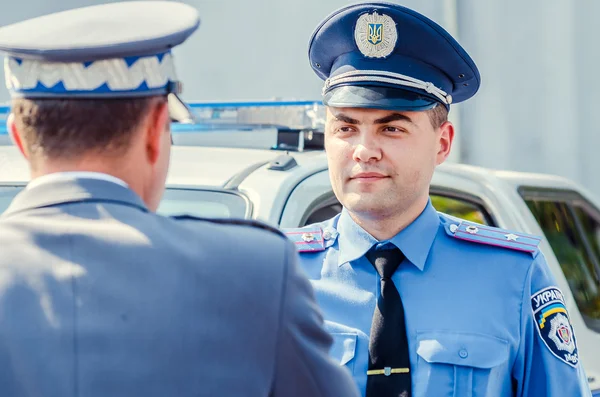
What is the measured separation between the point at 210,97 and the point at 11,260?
3.82 metres

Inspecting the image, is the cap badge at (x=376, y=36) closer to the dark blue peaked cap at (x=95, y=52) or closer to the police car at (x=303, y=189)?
the police car at (x=303, y=189)

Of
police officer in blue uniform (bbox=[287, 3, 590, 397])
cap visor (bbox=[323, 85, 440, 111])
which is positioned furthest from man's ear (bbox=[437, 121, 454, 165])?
cap visor (bbox=[323, 85, 440, 111])

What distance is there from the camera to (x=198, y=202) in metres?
2.57

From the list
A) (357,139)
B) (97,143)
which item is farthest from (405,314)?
(97,143)

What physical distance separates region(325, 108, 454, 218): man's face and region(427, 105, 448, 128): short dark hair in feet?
0.05

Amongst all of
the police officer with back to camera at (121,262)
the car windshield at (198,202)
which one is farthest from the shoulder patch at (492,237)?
the police officer with back to camera at (121,262)

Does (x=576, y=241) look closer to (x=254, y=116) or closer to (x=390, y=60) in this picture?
(x=254, y=116)

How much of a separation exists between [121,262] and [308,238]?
103 cm

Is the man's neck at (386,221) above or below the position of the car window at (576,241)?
above

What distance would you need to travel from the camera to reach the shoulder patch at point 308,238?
2.20m

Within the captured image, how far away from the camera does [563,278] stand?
10.7ft

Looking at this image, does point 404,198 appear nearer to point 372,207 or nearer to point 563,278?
point 372,207

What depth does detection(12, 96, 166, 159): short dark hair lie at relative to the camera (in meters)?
1.25

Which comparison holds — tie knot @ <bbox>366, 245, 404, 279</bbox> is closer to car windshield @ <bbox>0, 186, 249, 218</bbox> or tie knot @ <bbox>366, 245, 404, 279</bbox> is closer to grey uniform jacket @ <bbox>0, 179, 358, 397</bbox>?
car windshield @ <bbox>0, 186, 249, 218</bbox>
